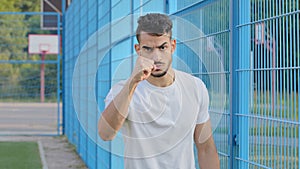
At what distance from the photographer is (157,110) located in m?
3.27

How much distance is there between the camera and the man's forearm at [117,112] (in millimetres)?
3092

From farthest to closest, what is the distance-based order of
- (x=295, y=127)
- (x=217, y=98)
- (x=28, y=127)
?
(x=28, y=127), (x=217, y=98), (x=295, y=127)

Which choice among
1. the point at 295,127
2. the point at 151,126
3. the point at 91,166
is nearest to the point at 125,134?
the point at 151,126

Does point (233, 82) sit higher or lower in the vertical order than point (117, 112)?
higher

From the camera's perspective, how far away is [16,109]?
71.1 ft

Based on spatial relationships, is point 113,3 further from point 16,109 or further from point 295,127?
point 16,109

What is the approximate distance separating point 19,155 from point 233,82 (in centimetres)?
1009

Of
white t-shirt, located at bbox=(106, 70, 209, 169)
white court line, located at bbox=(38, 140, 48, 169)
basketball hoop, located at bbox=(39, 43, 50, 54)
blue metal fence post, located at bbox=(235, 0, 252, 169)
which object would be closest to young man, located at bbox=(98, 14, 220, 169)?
white t-shirt, located at bbox=(106, 70, 209, 169)

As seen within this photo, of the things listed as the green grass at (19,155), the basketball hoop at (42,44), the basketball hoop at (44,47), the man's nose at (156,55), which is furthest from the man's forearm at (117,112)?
the basketball hoop at (44,47)

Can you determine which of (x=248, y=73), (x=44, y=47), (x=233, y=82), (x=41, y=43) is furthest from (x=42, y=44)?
(x=248, y=73)

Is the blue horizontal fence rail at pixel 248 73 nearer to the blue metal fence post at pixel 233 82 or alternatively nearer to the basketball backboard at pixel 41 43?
the blue metal fence post at pixel 233 82

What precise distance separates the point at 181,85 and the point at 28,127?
1826cm

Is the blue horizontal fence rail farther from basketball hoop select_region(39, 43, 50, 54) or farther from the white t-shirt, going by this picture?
basketball hoop select_region(39, 43, 50, 54)

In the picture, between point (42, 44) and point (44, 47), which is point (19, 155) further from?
point (42, 44)
